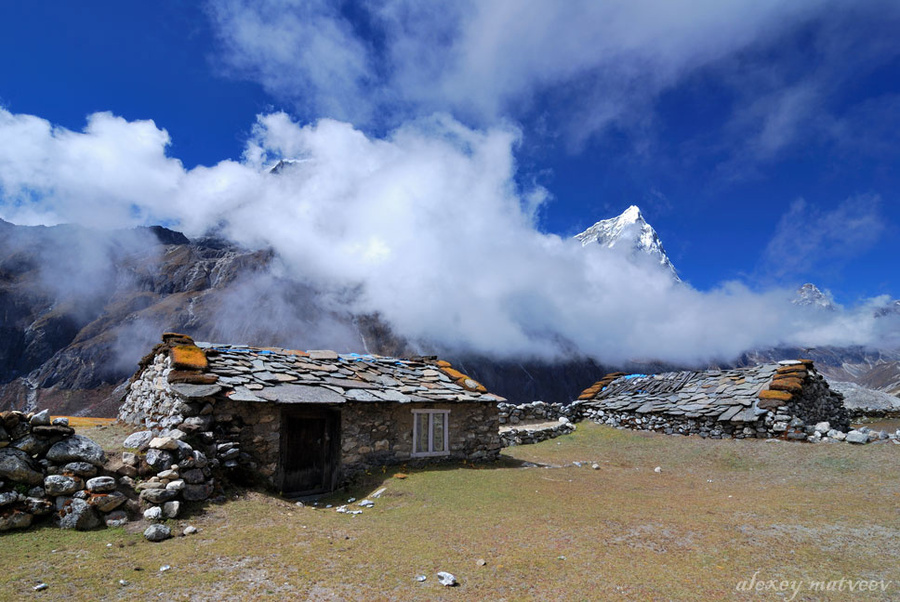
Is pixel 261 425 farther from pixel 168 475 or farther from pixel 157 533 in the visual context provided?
pixel 157 533

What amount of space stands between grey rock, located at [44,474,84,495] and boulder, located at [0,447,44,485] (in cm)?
18

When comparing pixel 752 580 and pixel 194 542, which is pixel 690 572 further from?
pixel 194 542

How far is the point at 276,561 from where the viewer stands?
665 centimetres

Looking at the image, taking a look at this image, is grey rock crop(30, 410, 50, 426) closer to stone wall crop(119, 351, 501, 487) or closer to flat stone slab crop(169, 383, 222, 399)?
stone wall crop(119, 351, 501, 487)

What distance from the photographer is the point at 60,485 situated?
24.4ft

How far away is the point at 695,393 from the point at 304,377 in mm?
18086

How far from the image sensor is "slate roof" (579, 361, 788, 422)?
19.0m

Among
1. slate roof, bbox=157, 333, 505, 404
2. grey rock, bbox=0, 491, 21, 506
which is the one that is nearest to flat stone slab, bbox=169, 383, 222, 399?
slate roof, bbox=157, 333, 505, 404

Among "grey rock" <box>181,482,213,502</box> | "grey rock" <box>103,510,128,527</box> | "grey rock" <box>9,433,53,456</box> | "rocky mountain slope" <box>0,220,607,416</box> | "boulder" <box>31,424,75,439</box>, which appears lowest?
"grey rock" <box>103,510,128,527</box>

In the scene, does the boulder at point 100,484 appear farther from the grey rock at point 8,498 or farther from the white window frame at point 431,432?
the white window frame at point 431,432

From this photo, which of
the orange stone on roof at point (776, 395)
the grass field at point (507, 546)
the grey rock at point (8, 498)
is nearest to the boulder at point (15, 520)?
the grey rock at point (8, 498)

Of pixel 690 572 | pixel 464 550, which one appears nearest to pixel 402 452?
pixel 464 550

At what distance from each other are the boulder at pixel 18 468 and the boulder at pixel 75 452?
0.99 ft

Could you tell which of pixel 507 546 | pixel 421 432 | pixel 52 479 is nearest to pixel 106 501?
pixel 52 479
